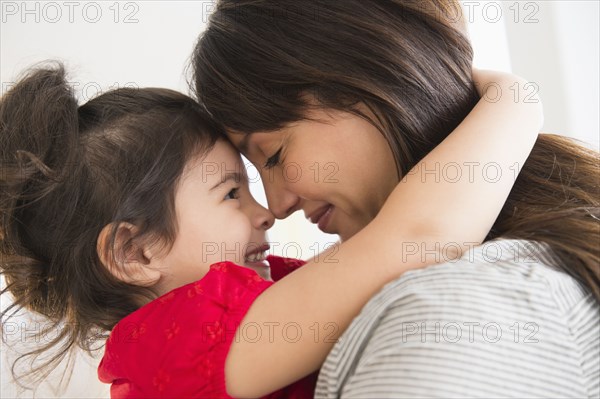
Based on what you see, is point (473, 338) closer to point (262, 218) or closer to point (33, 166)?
point (262, 218)

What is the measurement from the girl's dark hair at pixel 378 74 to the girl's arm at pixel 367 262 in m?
0.16

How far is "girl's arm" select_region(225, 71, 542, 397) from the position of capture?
0.73 metres

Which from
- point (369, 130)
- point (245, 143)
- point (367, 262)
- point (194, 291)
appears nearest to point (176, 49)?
point (245, 143)

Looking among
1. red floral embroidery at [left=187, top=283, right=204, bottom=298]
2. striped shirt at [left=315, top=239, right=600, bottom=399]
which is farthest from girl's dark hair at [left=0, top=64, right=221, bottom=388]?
striped shirt at [left=315, top=239, right=600, bottom=399]

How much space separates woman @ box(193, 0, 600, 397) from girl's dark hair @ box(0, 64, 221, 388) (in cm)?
11

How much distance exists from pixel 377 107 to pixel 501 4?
35.1 inches

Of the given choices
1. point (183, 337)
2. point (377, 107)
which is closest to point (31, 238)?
point (183, 337)

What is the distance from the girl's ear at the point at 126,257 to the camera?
3.34 ft

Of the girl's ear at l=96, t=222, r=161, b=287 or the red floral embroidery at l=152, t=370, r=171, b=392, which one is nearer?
the red floral embroidery at l=152, t=370, r=171, b=392

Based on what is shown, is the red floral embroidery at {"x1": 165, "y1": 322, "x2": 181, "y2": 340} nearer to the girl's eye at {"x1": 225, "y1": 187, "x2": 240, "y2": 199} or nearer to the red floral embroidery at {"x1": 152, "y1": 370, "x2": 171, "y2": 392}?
the red floral embroidery at {"x1": 152, "y1": 370, "x2": 171, "y2": 392}

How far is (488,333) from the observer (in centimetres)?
64

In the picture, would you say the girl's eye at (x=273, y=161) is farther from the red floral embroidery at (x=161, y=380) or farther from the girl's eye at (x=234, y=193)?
the red floral embroidery at (x=161, y=380)

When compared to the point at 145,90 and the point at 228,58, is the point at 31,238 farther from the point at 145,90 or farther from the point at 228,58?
the point at 228,58

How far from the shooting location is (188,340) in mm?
786
